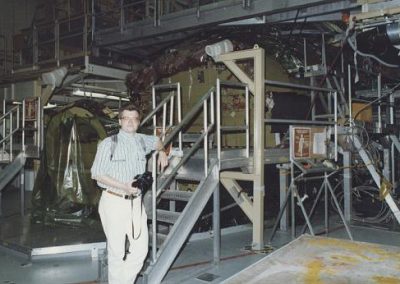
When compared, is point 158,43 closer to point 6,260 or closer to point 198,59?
point 198,59

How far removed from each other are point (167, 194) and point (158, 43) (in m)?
3.32

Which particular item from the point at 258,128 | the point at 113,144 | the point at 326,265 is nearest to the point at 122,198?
the point at 113,144

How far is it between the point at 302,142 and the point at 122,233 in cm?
306

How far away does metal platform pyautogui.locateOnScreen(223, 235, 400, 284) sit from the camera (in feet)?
8.32

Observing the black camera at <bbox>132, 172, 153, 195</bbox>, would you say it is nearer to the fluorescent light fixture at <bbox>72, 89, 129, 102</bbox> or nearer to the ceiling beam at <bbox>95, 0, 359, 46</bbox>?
the ceiling beam at <bbox>95, 0, 359, 46</bbox>

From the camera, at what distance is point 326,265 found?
279 centimetres

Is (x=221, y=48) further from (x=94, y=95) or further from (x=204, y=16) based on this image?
(x=94, y=95)

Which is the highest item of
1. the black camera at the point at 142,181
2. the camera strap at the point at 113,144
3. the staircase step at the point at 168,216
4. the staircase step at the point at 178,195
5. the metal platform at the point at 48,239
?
the camera strap at the point at 113,144

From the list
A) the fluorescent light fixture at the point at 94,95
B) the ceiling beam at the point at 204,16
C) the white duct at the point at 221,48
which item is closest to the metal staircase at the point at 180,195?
the white duct at the point at 221,48

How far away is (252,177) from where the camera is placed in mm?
5195

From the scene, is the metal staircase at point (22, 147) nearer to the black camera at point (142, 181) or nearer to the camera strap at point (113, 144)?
the camera strap at point (113, 144)

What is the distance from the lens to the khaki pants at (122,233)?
12.3 feet

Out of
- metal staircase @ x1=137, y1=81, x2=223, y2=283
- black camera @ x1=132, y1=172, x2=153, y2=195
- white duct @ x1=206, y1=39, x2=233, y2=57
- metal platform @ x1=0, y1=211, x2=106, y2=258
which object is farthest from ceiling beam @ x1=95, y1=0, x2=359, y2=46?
metal platform @ x1=0, y1=211, x2=106, y2=258

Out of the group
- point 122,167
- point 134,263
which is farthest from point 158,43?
point 134,263
